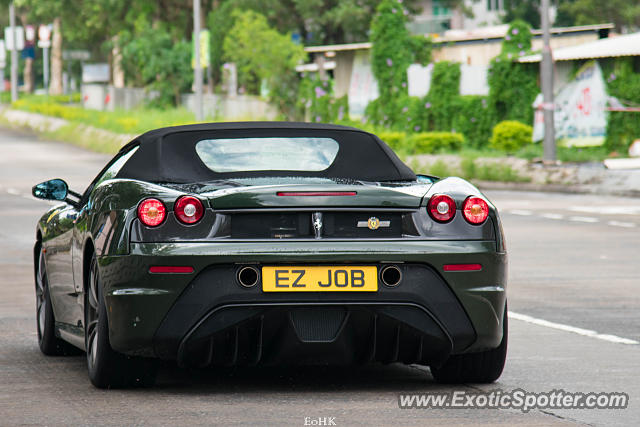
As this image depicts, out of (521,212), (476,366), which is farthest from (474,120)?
(476,366)

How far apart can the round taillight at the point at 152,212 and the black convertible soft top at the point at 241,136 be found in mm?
515

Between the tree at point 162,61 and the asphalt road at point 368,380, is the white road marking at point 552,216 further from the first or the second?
the tree at point 162,61

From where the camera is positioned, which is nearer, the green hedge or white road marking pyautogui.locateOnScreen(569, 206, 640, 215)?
white road marking pyautogui.locateOnScreen(569, 206, 640, 215)

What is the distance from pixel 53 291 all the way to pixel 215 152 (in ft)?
4.84

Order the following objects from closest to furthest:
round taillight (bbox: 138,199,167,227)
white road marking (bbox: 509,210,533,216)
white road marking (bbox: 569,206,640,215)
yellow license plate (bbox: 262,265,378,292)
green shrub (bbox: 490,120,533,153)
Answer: yellow license plate (bbox: 262,265,378,292)
round taillight (bbox: 138,199,167,227)
white road marking (bbox: 509,210,533,216)
white road marking (bbox: 569,206,640,215)
green shrub (bbox: 490,120,533,153)

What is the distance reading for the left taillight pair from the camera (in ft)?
23.1

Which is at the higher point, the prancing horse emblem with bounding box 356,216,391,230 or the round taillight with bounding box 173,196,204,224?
the round taillight with bounding box 173,196,204,224

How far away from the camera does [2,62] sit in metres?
104

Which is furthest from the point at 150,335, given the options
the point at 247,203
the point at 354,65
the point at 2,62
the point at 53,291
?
the point at 2,62

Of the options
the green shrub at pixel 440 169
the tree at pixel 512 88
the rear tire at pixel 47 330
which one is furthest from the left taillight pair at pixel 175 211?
the tree at pixel 512 88

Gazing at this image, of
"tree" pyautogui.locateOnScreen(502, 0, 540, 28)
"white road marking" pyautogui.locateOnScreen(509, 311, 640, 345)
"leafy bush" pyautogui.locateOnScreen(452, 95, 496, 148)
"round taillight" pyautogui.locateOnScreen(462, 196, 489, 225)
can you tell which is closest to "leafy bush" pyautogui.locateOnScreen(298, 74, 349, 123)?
"leafy bush" pyautogui.locateOnScreen(452, 95, 496, 148)

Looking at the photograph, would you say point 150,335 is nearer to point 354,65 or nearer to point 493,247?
point 493,247

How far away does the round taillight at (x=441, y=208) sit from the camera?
7180 mm

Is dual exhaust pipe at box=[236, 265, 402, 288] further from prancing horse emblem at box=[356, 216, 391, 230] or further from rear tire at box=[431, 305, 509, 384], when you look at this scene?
rear tire at box=[431, 305, 509, 384]
